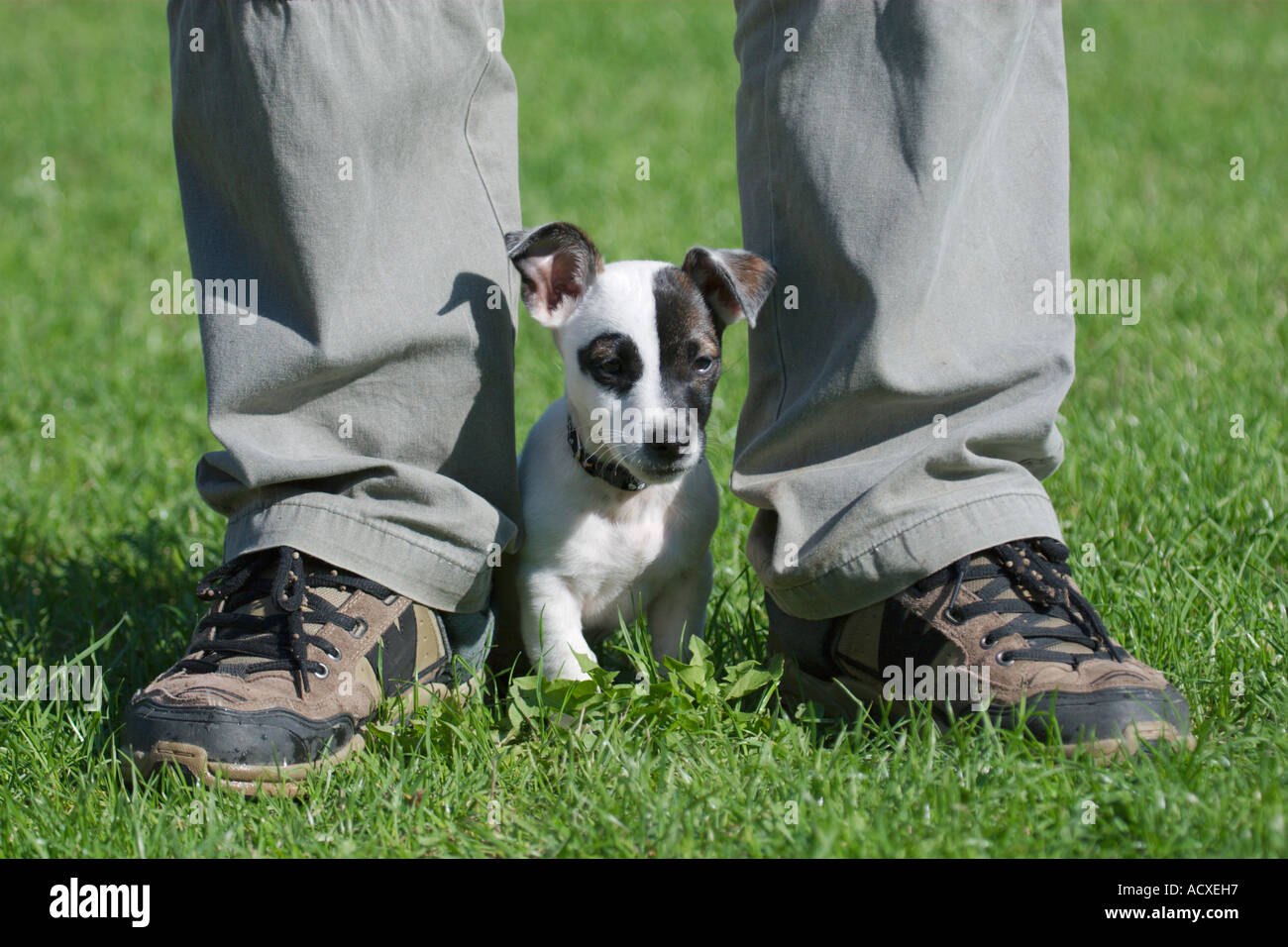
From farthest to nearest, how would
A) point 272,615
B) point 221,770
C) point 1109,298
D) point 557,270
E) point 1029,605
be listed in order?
point 1109,298 < point 557,270 < point 272,615 < point 1029,605 < point 221,770

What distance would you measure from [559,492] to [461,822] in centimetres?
87

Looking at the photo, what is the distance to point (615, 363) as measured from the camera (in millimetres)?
2705

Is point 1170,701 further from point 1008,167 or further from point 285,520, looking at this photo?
point 285,520

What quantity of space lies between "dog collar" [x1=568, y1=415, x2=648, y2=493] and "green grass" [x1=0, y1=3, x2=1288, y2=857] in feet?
1.44

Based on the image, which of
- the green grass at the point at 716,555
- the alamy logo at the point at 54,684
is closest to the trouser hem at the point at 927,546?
the green grass at the point at 716,555

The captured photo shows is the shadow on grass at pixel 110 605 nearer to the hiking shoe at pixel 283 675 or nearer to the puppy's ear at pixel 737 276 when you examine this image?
the hiking shoe at pixel 283 675

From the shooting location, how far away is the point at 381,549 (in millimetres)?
2492

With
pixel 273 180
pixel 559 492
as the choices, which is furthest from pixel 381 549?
pixel 273 180

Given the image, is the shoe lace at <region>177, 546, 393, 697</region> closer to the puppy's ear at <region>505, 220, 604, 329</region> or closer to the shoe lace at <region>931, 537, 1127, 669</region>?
the puppy's ear at <region>505, 220, 604, 329</region>

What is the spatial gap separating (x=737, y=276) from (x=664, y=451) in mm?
393

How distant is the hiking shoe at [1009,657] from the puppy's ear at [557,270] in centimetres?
96

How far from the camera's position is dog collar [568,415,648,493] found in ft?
9.07

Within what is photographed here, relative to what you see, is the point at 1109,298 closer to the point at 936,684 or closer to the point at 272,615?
the point at 936,684

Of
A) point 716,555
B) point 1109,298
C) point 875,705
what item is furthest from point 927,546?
point 1109,298
